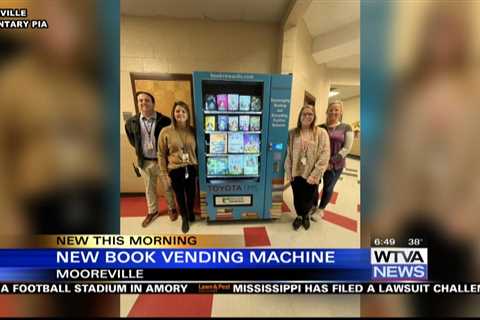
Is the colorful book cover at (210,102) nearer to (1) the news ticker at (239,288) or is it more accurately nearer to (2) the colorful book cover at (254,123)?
(2) the colorful book cover at (254,123)

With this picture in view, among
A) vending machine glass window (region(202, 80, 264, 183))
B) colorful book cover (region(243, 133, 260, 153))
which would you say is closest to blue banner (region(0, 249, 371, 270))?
vending machine glass window (region(202, 80, 264, 183))

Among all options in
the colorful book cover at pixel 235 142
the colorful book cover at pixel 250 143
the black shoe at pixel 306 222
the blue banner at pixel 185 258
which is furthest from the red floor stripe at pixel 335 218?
the colorful book cover at pixel 235 142

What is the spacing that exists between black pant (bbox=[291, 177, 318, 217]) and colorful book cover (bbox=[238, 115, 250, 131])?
0.71 m

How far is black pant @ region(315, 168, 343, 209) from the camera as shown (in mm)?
1892

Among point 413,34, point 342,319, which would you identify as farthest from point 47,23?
point 342,319

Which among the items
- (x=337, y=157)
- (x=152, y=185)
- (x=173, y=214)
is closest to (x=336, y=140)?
(x=337, y=157)

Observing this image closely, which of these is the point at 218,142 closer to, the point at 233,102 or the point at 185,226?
the point at 233,102

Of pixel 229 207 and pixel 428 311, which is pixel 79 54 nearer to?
pixel 229 207

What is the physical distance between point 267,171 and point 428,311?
4.39ft

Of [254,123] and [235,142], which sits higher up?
[254,123]

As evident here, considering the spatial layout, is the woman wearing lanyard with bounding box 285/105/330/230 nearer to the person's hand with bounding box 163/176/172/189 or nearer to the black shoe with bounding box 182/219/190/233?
the black shoe with bounding box 182/219/190/233

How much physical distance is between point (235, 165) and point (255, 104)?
643mm

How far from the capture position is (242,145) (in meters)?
1.90

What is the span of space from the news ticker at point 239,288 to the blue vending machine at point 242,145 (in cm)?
95
